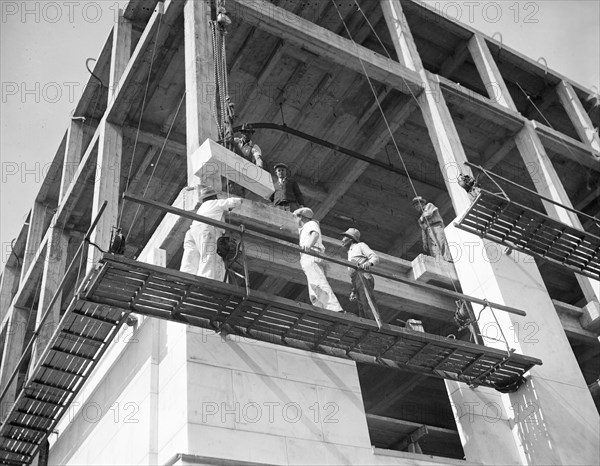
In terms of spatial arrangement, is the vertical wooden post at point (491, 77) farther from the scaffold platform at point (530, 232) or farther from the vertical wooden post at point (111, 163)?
the vertical wooden post at point (111, 163)

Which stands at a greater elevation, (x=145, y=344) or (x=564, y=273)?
(x=564, y=273)

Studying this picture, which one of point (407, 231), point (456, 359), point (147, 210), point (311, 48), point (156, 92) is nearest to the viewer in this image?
point (456, 359)

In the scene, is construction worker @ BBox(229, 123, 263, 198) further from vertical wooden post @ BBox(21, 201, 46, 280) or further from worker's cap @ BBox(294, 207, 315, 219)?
vertical wooden post @ BBox(21, 201, 46, 280)

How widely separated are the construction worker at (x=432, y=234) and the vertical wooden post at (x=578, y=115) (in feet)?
22.9

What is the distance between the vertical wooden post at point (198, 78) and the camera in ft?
38.2

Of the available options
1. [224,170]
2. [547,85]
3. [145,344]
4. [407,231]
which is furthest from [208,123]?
[547,85]

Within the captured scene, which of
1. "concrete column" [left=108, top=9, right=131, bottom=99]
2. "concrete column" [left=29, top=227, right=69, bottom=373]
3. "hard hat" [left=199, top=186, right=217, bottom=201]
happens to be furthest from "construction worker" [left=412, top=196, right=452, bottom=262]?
"concrete column" [left=29, top=227, right=69, bottom=373]

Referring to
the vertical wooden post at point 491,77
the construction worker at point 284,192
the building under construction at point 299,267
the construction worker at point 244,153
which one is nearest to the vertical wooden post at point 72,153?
the building under construction at point 299,267

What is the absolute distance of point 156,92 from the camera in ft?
56.3

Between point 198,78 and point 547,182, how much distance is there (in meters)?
8.45

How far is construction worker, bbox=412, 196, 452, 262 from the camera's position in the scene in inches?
559

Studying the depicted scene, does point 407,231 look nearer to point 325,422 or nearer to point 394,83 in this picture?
point 394,83

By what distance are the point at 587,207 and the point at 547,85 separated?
379 cm

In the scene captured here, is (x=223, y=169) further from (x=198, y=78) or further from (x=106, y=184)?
(x=106, y=184)
